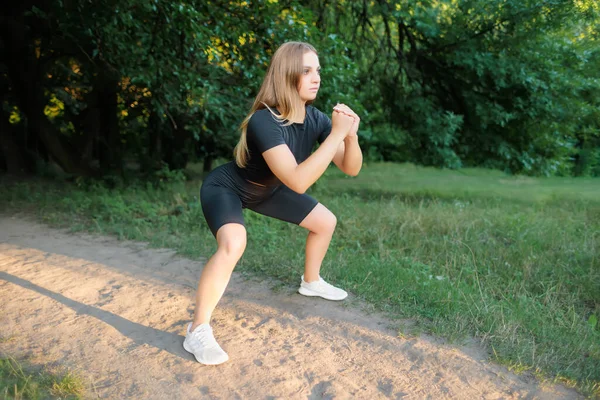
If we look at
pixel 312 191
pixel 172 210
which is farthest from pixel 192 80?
pixel 312 191

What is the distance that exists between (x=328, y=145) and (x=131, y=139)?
1218cm

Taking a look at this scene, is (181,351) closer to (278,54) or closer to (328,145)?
(328,145)

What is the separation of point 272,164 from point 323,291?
123 centimetres

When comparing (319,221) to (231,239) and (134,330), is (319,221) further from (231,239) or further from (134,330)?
(134,330)

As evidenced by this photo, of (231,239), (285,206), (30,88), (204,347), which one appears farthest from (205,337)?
(30,88)

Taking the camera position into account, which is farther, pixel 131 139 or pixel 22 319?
pixel 131 139

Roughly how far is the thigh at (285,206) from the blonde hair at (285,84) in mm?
488

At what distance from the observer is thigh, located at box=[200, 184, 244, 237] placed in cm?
297

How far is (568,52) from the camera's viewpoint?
8.86m

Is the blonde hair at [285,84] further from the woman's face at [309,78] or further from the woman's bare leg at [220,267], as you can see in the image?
the woman's bare leg at [220,267]

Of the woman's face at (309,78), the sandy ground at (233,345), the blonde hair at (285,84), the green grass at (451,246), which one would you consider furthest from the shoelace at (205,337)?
the woman's face at (309,78)

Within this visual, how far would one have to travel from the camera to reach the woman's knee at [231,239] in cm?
286

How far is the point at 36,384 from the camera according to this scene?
2576mm

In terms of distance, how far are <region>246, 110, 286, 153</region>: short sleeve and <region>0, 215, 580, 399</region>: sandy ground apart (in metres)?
1.15
